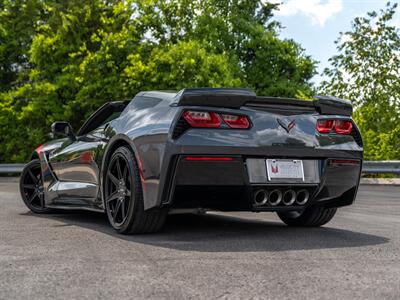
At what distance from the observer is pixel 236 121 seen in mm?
5008

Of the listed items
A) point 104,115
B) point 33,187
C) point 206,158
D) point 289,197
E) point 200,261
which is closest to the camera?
point 200,261

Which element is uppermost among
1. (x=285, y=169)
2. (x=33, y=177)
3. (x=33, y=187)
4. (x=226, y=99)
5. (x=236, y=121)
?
(x=226, y=99)

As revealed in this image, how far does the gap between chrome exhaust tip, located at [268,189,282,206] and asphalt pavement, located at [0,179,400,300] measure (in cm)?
29

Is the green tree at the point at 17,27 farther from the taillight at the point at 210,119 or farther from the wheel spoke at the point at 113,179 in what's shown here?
the taillight at the point at 210,119

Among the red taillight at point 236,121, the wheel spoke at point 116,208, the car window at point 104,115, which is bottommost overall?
the wheel spoke at point 116,208

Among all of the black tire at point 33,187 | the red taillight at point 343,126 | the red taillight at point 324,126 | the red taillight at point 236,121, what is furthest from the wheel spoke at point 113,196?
the black tire at point 33,187

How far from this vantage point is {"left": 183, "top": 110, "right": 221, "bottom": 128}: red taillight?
16.1 ft

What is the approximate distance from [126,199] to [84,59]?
88.1 feet

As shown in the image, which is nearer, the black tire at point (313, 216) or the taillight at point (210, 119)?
the taillight at point (210, 119)

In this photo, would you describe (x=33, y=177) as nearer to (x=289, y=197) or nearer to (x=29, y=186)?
(x=29, y=186)

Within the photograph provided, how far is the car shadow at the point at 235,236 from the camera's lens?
4.77m

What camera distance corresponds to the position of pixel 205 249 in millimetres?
4598

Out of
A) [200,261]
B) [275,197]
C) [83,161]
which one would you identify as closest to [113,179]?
[83,161]

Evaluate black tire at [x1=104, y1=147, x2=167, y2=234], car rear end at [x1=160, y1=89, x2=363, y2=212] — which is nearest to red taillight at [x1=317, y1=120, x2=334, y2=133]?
car rear end at [x1=160, y1=89, x2=363, y2=212]
